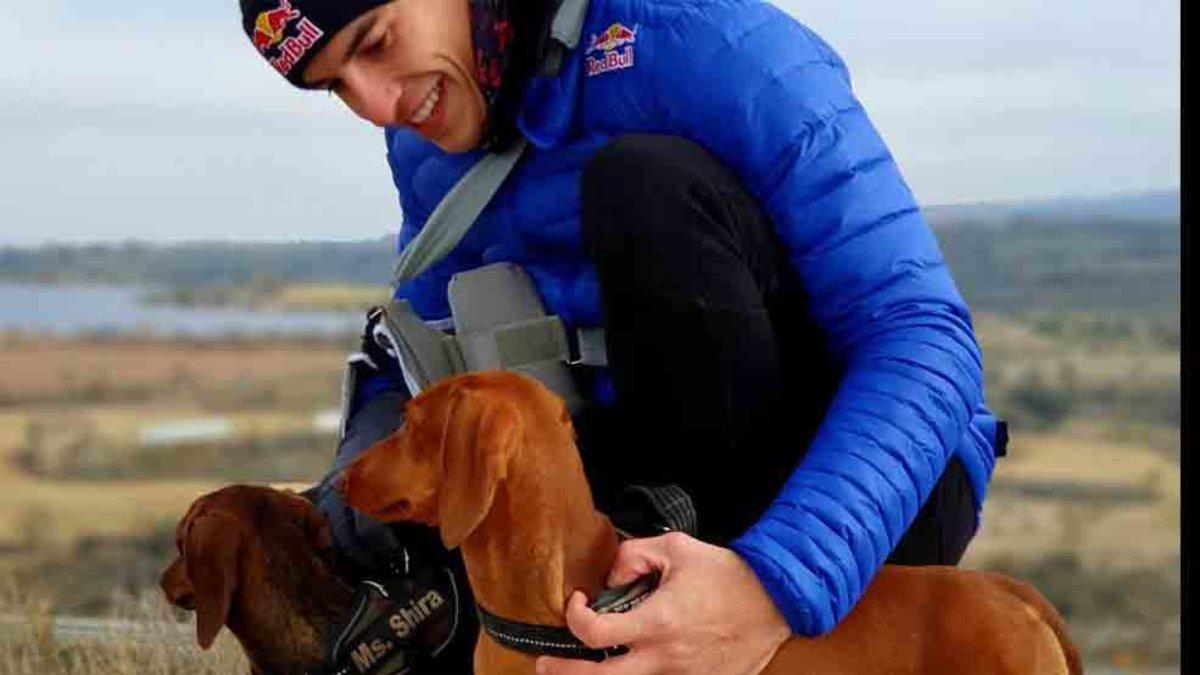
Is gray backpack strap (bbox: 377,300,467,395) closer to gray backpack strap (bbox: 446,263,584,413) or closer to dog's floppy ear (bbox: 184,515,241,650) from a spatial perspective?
gray backpack strap (bbox: 446,263,584,413)

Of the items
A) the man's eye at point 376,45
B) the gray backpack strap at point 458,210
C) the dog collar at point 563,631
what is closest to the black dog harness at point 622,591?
the dog collar at point 563,631

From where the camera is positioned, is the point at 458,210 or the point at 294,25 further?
the point at 458,210

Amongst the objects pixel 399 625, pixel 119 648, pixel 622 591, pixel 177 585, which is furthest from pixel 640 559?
pixel 119 648

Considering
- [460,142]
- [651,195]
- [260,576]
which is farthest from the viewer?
[260,576]

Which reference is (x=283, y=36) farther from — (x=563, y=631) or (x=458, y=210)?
(x=563, y=631)

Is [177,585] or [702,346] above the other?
[702,346]

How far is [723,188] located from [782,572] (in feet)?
1.19

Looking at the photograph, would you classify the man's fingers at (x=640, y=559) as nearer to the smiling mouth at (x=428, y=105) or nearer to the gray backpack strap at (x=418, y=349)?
the gray backpack strap at (x=418, y=349)

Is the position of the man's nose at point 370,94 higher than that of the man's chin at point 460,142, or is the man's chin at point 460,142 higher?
the man's nose at point 370,94

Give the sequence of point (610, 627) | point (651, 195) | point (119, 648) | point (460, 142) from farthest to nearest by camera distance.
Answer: point (119, 648) < point (460, 142) < point (651, 195) < point (610, 627)

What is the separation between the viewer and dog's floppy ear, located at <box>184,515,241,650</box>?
1.80 meters

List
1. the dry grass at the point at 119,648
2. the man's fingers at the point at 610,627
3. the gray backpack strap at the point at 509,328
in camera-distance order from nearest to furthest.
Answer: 1. the man's fingers at the point at 610,627
2. the gray backpack strap at the point at 509,328
3. the dry grass at the point at 119,648

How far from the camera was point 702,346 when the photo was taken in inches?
58.4

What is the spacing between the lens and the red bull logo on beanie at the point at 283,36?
159cm
